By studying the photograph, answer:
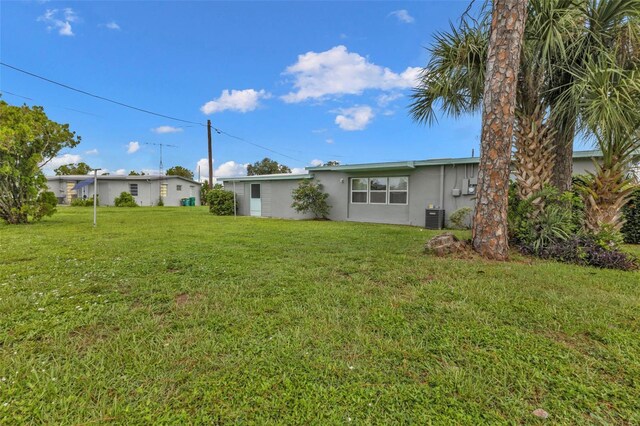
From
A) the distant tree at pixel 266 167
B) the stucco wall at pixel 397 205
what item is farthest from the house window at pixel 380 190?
the distant tree at pixel 266 167

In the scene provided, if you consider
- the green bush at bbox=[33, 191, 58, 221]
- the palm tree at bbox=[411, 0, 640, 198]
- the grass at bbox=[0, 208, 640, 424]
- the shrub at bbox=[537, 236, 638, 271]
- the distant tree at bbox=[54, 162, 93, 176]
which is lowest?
the grass at bbox=[0, 208, 640, 424]

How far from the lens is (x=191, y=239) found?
7598 mm

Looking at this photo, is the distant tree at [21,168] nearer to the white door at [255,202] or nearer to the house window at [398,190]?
the white door at [255,202]

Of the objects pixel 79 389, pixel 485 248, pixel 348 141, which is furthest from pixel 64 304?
pixel 348 141

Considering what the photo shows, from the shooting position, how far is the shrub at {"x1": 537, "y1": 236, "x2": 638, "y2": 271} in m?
5.00

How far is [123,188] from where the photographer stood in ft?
92.2

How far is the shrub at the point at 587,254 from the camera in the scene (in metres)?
5.00

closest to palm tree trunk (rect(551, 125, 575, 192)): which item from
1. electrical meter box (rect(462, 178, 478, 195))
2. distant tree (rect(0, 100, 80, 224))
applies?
electrical meter box (rect(462, 178, 478, 195))

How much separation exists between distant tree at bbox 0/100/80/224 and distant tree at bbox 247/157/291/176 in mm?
39058

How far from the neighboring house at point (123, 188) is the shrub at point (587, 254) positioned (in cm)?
3050

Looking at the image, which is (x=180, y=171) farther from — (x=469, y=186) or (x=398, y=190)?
(x=469, y=186)

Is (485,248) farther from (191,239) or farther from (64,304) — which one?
(191,239)

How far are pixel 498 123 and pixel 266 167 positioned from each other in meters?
47.0

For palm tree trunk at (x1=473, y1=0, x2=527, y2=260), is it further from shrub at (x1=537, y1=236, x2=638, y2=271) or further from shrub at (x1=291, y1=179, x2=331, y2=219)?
shrub at (x1=291, y1=179, x2=331, y2=219)
